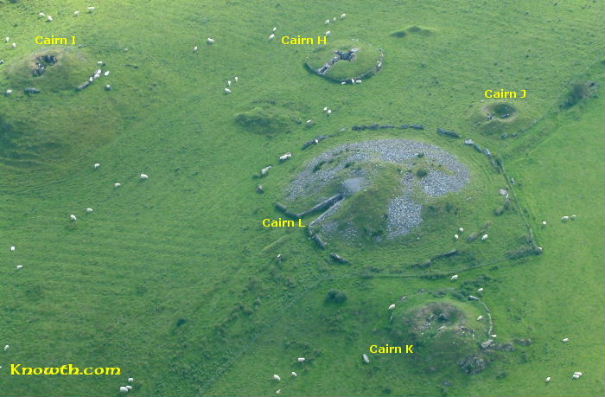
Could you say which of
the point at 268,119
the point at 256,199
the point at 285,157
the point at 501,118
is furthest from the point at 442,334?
the point at 268,119

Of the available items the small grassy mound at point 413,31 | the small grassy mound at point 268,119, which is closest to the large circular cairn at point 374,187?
the small grassy mound at point 268,119

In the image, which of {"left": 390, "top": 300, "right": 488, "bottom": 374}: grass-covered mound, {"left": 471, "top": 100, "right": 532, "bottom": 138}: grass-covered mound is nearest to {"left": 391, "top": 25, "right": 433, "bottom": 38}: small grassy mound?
{"left": 471, "top": 100, "right": 532, "bottom": 138}: grass-covered mound

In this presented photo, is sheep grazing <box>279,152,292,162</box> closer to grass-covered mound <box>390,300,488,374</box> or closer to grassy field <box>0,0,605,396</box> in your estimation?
grassy field <box>0,0,605,396</box>

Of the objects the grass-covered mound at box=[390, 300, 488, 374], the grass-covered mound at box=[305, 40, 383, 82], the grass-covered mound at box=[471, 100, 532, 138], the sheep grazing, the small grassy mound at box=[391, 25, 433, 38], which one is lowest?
the grass-covered mound at box=[390, 300, 488, 374]

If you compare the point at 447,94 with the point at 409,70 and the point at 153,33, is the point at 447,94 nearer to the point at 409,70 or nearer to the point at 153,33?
the point at 409,70

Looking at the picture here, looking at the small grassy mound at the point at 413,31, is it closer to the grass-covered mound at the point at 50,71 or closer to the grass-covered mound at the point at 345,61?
the grass-covered mound at the point at 345,61

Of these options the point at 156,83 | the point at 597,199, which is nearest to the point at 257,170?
the point at 156,83
